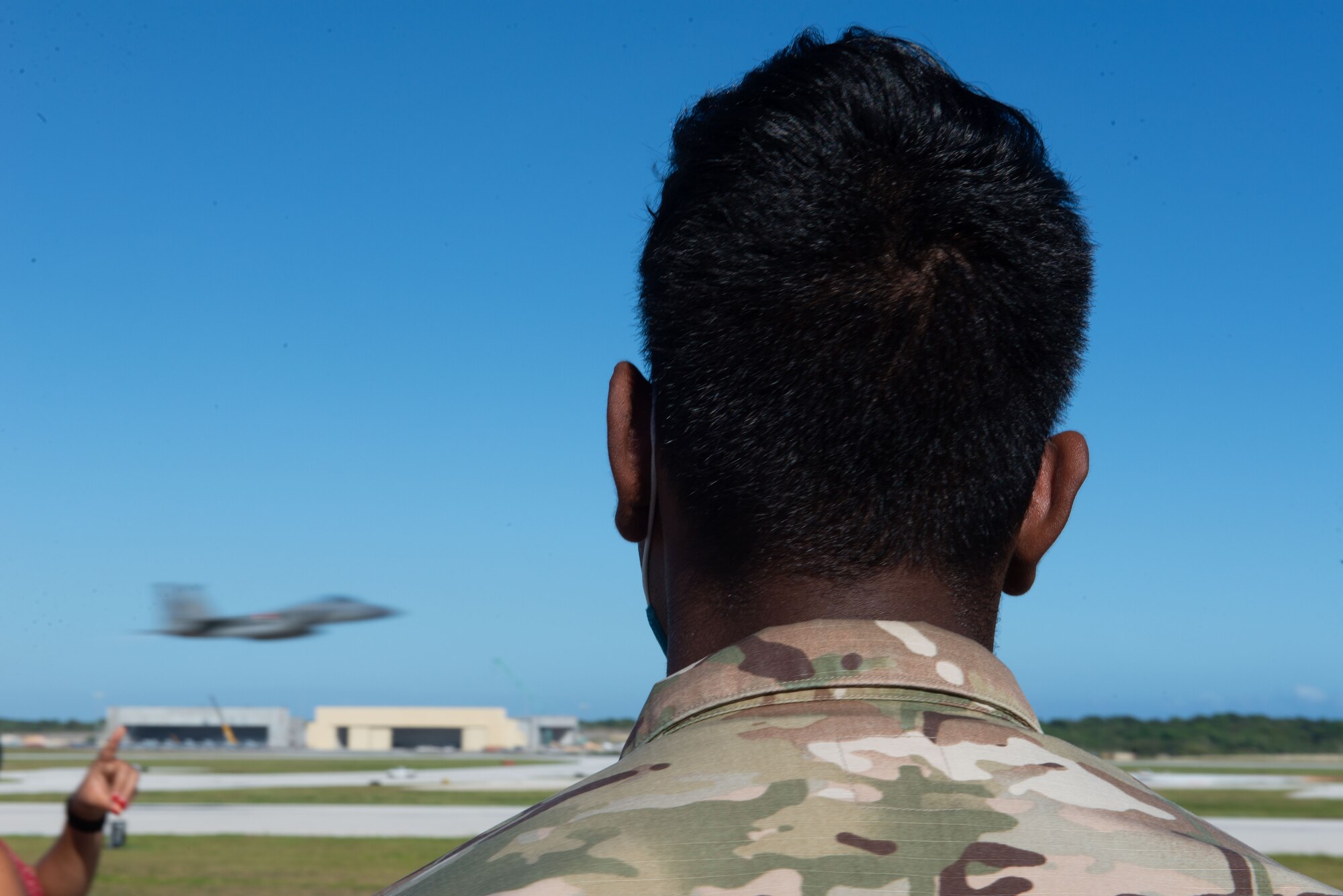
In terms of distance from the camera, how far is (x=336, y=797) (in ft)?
140

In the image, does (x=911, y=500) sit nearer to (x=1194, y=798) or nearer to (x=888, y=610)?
(x=888, y=610)

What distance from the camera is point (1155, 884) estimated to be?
1.20 meters

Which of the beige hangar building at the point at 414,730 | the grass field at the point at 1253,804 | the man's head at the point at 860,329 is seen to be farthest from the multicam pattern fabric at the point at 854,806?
the beige hangar building at the point at 414,730

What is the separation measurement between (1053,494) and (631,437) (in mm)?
664

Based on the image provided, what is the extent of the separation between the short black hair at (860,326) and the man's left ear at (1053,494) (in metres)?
0.08

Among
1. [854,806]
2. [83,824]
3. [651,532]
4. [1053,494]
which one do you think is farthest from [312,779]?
[854,806]

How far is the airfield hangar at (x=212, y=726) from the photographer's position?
11906cm

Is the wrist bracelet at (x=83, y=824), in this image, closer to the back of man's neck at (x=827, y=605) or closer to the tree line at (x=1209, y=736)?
the back of man's neck at (x=827, y=605)

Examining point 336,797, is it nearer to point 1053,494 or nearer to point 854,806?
point 1053,494

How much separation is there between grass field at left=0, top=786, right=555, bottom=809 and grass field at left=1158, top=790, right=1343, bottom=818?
72.1 ft

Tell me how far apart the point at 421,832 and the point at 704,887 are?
29106mm

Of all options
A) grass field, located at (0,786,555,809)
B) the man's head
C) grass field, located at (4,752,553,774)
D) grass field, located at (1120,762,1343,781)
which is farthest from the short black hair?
grass field, located at (4,752,553,774)

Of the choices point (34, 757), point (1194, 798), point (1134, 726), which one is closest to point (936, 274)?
point (1194, 798)

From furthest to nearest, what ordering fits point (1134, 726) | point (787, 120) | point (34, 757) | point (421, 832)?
point (1134, 726) → point (34, 757) → point (421, 832) → point (787, 120)
